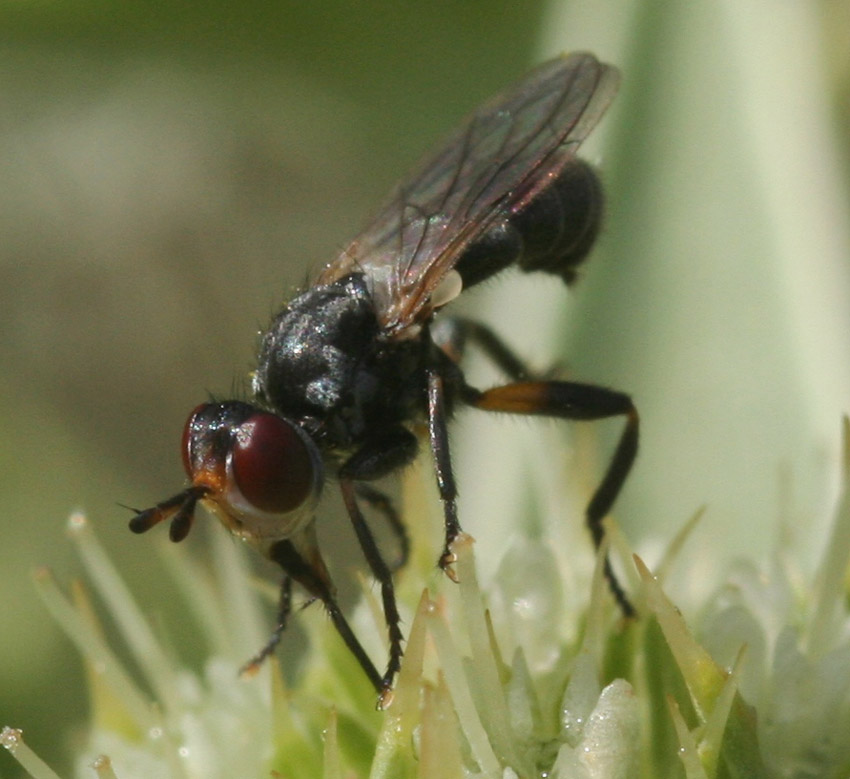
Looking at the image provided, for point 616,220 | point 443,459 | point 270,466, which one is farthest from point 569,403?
point 616,220

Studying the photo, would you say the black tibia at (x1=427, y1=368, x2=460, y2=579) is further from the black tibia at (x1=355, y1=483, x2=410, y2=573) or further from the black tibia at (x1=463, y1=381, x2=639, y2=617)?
the black tibia at (x1=355, y1=483, x2=410, y2=573)

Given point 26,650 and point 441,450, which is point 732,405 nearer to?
point 441,450

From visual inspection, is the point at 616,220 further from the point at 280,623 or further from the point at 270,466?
the point at 270,466

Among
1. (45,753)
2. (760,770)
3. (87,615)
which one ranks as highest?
(760,770)

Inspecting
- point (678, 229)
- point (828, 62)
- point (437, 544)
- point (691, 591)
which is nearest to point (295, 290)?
point (437, 544)

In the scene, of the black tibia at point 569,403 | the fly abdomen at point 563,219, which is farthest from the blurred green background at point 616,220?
the fly abdomen at point 563,219

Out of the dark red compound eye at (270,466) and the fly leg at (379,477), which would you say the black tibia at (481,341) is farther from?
the dark red compound eye at (270,466)
